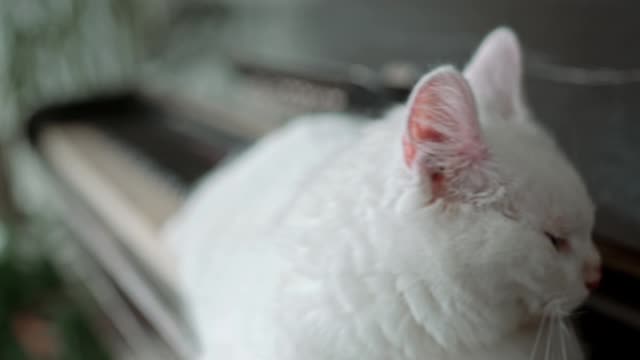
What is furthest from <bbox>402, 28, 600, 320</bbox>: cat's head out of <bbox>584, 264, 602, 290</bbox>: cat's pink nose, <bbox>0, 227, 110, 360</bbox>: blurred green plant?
<bbox>0, 227, 110, 360</bbox>: blurred green plant

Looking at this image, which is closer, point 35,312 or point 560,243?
point 560,243

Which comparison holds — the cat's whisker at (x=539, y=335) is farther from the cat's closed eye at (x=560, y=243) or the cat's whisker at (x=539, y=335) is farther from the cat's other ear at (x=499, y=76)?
the cat's other ear at (x=499, y=76)

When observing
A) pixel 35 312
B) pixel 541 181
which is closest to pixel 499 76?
pixel 541 181

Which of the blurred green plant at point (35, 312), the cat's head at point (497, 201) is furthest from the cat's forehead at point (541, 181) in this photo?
the blurred green plant at point (35, 312)

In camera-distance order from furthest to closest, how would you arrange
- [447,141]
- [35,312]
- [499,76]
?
[35,312] < [499,76] < [447,141]

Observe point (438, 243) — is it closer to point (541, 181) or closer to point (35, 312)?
point (541, 181)

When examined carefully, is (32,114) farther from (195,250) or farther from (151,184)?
(195,250)

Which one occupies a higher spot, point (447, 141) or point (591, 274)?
point (447, 141)

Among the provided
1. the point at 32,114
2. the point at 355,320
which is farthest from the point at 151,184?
the point at 355,320
